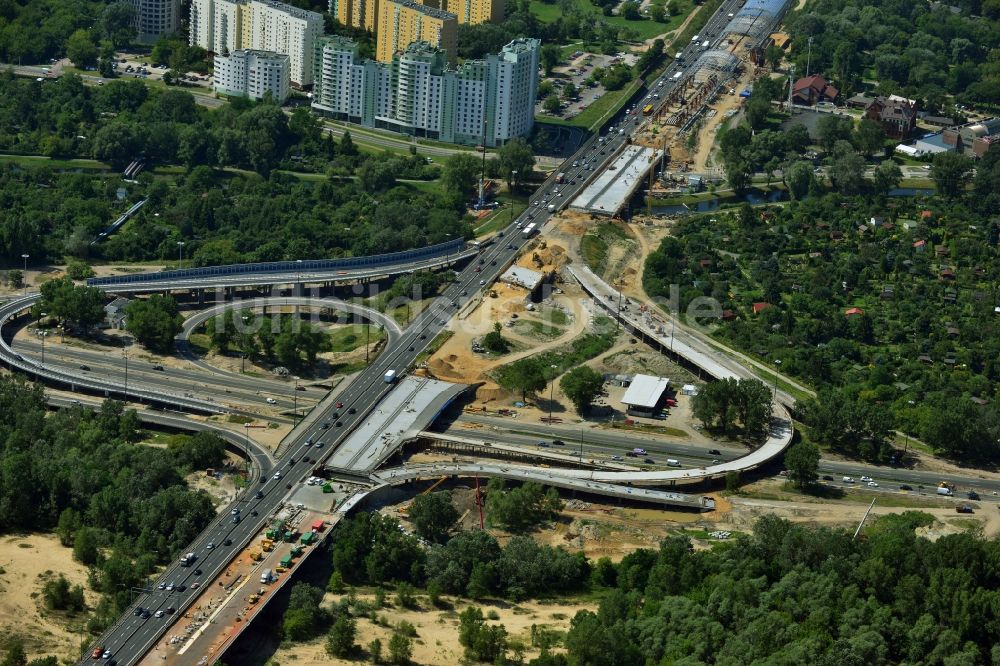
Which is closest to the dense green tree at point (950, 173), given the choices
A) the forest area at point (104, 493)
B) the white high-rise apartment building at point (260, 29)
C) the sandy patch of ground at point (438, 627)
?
the white high-rise apartment building at point (260, 29)

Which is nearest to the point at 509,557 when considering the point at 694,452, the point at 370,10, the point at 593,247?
the point at 694,452

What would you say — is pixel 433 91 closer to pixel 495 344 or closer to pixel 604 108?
pixel 604 108

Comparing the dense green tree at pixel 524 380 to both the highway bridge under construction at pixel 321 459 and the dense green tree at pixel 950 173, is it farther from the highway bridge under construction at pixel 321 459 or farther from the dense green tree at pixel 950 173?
the dense green tree at pixel 950 173

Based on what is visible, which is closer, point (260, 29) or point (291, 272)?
point (291, 272)

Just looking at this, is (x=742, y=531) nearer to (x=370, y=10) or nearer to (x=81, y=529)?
(x=81, y=529)

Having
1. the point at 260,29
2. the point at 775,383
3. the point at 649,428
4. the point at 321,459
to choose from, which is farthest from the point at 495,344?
the point at 260,29

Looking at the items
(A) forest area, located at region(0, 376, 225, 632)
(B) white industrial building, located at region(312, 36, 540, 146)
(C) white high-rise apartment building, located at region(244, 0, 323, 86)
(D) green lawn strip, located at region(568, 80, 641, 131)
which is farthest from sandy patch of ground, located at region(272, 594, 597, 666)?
(C) white high-rise apartment building, located at region(244, 0, 323, 86)
